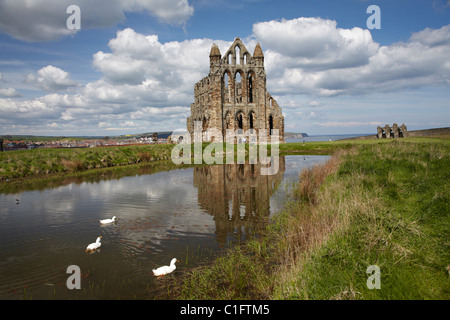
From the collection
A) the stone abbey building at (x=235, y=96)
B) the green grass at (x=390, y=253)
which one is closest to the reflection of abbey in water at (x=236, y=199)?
the green grass at (x=390, y=253)

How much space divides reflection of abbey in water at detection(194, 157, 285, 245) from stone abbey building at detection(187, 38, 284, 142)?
25.6 metres

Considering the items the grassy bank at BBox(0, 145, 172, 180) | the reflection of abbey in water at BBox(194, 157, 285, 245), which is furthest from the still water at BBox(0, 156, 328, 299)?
the grassy bank at BBox(0, 145, 172, 180)

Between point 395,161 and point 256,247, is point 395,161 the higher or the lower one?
the higher one

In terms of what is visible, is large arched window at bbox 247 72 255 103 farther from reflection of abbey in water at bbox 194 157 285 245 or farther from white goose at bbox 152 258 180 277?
white goose at bbox 152 258 180 277

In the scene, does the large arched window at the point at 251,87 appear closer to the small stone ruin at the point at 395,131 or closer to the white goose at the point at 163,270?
the small stone ruin at the point at 395,131

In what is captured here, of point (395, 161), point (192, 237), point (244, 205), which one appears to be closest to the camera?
point (192, 237)

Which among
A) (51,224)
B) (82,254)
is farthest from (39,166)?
(82,254)

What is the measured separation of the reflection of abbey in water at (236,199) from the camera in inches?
361

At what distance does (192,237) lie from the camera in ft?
27.3

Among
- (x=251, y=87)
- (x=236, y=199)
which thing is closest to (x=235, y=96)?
(x=251, y=87)

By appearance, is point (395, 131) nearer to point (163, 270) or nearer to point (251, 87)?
point (251, 87)

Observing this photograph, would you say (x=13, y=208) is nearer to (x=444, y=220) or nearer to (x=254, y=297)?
(x=254, y=297)

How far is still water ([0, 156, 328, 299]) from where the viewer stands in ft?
19.4
